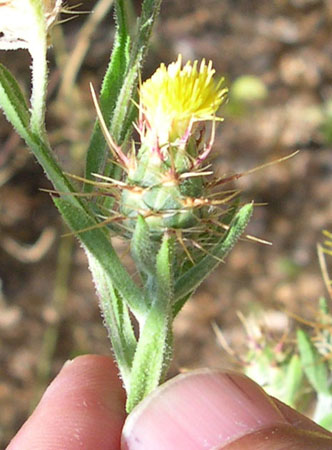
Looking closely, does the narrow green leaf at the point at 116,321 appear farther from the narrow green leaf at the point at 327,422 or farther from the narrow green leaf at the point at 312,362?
the narrow green leaf at the point at 327,422

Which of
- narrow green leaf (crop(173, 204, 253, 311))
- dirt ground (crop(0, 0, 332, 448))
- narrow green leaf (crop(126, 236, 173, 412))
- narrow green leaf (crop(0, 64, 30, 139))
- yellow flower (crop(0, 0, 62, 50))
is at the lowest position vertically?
dirt ground (crop(0, 0, 332, 448))

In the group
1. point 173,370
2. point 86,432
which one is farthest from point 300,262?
point 86,432

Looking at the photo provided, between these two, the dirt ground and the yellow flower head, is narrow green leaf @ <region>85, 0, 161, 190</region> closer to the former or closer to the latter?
the yellow flower head

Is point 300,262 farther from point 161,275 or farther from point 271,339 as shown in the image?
point 161,275

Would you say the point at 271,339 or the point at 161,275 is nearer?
the point at 161,275

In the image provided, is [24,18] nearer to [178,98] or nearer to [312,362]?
[178,98]

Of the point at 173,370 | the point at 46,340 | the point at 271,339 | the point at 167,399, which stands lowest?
the point at 173,370

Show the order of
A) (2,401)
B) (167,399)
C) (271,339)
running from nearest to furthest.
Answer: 1. (167,399)
2. (271,339)
3. (2,401)

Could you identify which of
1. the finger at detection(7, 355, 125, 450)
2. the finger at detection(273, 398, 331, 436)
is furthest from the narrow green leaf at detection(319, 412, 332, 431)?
the finger at detection(7, 355, 125, 450)
